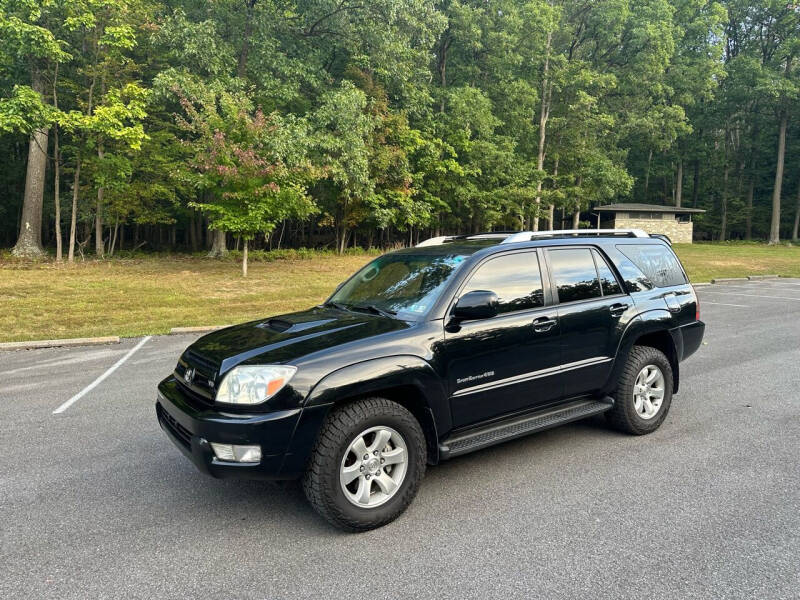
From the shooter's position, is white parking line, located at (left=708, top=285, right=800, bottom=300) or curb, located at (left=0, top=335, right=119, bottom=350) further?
white parking line, located at (left=708, top=285, right=800, bottom=300)

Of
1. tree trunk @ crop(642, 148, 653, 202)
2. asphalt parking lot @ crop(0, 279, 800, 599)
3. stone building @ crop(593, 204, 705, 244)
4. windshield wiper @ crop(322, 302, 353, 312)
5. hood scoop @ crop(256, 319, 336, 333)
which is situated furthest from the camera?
tree trunk @ crop(642, 148, 653, 202)

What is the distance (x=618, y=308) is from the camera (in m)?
4.43

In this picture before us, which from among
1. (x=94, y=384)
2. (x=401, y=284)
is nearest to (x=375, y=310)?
(x=401, y=284)

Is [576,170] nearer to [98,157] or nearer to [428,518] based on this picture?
[98,157]

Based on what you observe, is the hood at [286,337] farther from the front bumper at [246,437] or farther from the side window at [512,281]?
the side window at [512,281]

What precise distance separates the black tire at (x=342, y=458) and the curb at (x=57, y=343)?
752 centimetres

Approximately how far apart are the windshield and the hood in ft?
0.62

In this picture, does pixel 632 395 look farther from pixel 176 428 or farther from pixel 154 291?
pixel 154 291

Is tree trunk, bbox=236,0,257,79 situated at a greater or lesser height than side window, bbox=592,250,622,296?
greater

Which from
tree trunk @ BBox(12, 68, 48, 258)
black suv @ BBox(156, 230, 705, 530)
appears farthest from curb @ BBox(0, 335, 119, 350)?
tree trunk @ BBox(12, 68, 48, 258)

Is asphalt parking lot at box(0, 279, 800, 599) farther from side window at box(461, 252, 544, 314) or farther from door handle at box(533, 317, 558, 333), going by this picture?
side window at box(461, 252, 544, 314)

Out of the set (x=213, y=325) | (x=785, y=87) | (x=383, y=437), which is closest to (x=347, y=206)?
(x=213, y=325)

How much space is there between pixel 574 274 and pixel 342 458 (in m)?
2.50

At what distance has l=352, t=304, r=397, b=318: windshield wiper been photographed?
3790 millimetres
